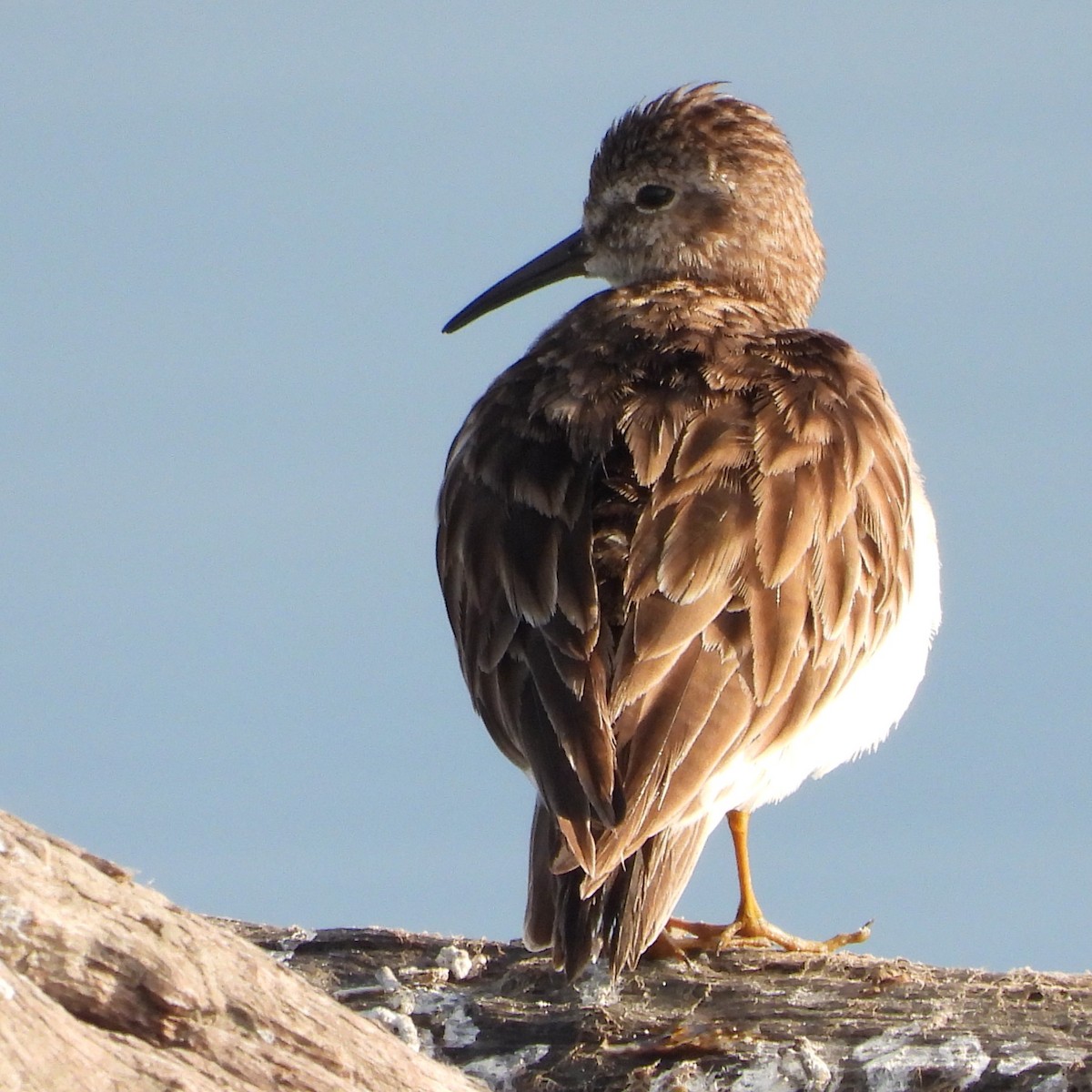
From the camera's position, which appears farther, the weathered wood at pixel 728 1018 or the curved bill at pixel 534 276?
the curved bill at pixel 534 276

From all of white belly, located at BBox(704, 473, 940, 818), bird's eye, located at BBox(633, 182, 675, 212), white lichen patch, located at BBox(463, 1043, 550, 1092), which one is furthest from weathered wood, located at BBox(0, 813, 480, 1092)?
bird's eye, located at BBox(633, 182, 675, 212)

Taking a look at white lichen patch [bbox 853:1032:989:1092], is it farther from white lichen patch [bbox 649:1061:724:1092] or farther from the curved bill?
the curved bill

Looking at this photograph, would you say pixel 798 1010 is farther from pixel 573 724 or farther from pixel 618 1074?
pixel 573 724

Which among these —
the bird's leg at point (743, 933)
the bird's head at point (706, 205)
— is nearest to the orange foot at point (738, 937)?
the bird's leg at point (743, 933)

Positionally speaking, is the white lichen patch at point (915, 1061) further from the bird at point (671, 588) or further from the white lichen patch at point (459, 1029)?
the white lichen patch at point (459, 1029)

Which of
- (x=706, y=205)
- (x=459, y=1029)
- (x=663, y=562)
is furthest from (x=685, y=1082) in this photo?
(x=706, y=205)

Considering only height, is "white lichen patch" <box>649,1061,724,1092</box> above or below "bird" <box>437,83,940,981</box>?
below
